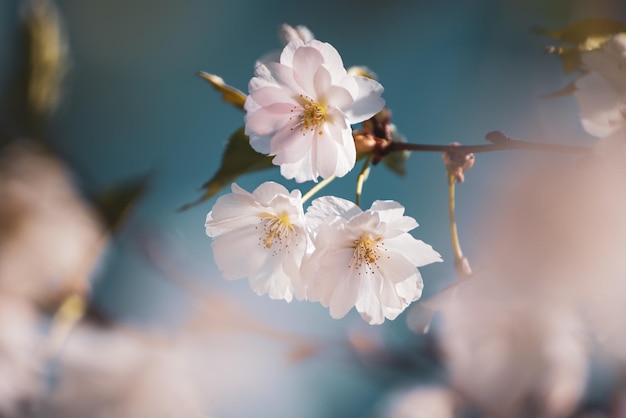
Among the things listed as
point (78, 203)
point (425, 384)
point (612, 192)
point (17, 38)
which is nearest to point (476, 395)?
point (425, 384)

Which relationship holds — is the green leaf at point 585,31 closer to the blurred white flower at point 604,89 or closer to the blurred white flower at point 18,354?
the blurred white flower at point 604,89

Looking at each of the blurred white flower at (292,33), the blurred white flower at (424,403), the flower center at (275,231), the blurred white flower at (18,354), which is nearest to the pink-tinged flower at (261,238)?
the flower center at (275,231)

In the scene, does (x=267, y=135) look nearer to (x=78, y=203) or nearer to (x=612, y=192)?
(x=612, y=192)

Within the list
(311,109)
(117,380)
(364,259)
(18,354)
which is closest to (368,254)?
(364,259)

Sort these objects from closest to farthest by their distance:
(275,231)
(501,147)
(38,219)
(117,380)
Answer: (501,147)
(275,231)
(117,380)
(38,219)

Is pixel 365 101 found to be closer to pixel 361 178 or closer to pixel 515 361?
pixel 361 178

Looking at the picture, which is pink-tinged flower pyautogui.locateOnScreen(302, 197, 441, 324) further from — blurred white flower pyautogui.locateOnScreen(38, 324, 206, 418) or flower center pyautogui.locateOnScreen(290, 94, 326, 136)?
blurred white flower pyautogui.locateOnScreen(38, 324, 206, 418)
